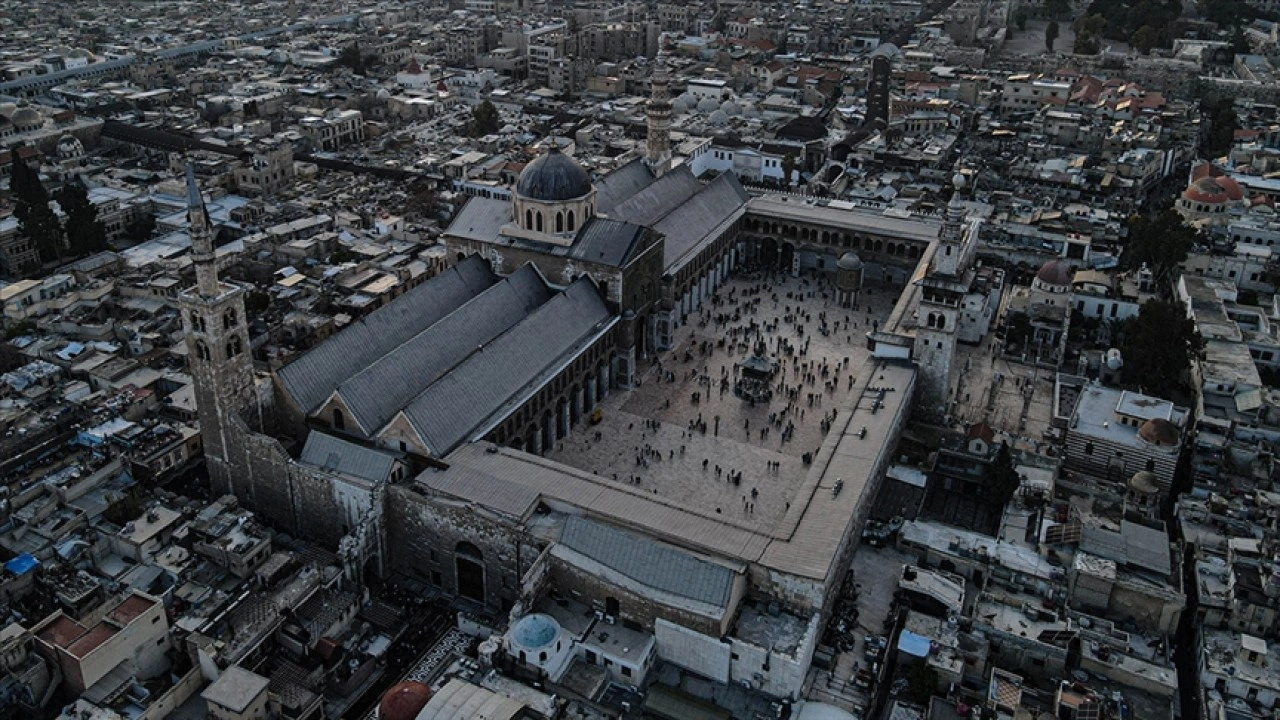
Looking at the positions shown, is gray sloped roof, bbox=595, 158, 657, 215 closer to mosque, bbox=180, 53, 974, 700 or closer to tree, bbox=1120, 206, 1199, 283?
mosque, bbox=180, 53, 974, 700

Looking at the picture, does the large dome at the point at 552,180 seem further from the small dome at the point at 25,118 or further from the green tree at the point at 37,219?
the small dome at the point at 25,118

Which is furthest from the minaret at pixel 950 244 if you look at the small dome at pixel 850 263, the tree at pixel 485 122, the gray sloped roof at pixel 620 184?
the tree at pixel 485 122

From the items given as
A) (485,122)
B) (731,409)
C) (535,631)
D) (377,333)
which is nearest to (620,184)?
(731,409)

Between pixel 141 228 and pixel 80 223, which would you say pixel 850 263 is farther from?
pixel 80 223

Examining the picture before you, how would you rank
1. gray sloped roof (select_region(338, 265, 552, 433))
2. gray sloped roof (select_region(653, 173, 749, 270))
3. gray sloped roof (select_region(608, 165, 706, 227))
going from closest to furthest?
gray sloped roof (select_region(338, 265, 552, 433)) < gray sloped roof (select_region(653, 173, 749, 270)) < gray sloped roof (select_region(608, 165, 706, 227))

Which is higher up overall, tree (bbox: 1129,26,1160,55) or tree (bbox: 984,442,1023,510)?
tree (bbox: 1129,26,1160,55)

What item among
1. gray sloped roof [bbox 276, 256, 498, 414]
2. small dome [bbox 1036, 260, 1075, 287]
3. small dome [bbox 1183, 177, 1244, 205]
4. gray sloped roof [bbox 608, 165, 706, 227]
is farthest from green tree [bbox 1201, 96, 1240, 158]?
gray sloped roof [bbox 276, 256, 498, 414]

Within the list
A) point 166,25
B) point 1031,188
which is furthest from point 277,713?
point 166,25
